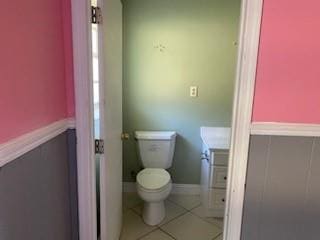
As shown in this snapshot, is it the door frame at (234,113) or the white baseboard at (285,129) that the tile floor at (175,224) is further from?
the white baseboard at (285,129)

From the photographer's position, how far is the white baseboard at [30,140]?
85 cm

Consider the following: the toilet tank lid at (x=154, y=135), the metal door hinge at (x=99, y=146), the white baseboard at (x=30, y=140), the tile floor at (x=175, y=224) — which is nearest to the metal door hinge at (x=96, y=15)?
the white baseboard at (x=30, y=140)

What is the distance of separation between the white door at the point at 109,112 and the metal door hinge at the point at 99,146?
0.03 meters

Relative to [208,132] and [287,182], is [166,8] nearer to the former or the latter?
[208,132]

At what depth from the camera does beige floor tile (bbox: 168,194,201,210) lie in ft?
8.98

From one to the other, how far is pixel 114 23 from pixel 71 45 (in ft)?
1.67

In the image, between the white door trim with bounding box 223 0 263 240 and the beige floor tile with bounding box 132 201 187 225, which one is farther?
the beige floor tile with bounding box 132 201 187 225

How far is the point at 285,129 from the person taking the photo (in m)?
1.23

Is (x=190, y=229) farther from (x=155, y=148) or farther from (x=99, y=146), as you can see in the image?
(x=99, y=146)

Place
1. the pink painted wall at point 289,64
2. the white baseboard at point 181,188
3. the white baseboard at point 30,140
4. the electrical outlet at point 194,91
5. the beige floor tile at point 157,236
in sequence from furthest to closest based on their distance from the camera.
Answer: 1. the white baseboard at point 181,188
2. the electrical outlet at point 194,91
3. the beige floor tile at point 157,236
4. the pink painted wall at point 289,64
5. the white baseboard at point 30,140

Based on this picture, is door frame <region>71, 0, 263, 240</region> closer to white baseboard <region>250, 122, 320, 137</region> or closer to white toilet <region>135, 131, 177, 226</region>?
white baseboard <region>250, 122, 320, 137</region>

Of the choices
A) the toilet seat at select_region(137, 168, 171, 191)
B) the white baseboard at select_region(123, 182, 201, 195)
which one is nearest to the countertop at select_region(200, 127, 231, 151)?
the toilet seat at select_region(137, 168, 171, 191)

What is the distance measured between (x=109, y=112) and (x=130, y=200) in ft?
4.95

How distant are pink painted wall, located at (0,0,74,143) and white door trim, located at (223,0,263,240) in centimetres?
82
